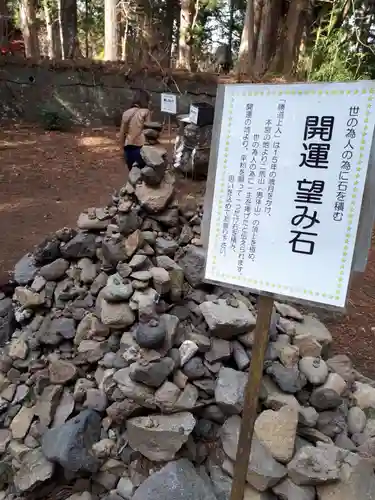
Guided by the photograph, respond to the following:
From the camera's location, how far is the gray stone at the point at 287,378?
2.76 m

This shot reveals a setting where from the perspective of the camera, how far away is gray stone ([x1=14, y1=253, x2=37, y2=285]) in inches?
157

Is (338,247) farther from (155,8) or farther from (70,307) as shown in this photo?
(155,8)

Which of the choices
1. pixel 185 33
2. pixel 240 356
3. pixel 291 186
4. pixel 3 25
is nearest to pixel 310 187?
pixel 291 186

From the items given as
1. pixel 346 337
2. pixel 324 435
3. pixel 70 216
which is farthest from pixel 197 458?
pixel 70 216

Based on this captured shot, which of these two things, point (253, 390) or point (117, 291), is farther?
point (117, 291)

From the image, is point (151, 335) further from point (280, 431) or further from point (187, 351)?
point (280, 431)

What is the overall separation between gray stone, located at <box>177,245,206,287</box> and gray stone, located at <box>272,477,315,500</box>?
1.48 metres

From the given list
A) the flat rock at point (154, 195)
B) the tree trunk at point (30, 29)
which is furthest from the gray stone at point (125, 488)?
the tree trunk at point (30, 29)

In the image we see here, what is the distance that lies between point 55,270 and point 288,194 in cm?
260

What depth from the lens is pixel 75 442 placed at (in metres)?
2.69

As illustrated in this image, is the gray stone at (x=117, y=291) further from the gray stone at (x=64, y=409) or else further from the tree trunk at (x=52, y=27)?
the tree trunk at (x=52, y=27)

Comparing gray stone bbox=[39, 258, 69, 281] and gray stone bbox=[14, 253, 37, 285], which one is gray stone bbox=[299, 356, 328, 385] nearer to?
gray stone bbox=[39, 258, 69, 281]

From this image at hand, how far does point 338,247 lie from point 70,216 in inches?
204

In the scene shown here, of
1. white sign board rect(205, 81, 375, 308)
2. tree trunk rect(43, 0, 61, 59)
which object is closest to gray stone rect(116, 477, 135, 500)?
white sign board rect(205, 81, 375, 308)
